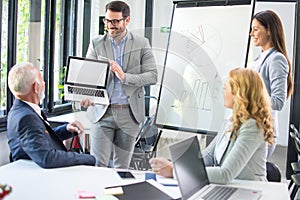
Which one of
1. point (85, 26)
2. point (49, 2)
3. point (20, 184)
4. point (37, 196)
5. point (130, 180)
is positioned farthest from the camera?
point (85, 26)

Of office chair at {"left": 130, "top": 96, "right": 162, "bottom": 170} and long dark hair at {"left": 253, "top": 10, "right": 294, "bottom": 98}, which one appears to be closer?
long dark hair at {"left": 253, "top": 10, "right": 294, "bottom": 98}

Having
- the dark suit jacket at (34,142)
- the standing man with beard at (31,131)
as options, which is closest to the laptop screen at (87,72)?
the standing man with beard at (31,131)

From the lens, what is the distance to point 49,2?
12.7ft

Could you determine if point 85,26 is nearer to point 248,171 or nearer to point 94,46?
point 94,46

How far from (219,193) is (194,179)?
128mm

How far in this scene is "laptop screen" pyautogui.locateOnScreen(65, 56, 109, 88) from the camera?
240 centimetres

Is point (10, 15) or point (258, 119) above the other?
point (10, 15)

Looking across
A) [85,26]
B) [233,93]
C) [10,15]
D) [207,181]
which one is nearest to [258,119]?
[233,93]

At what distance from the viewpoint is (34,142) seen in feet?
6.03

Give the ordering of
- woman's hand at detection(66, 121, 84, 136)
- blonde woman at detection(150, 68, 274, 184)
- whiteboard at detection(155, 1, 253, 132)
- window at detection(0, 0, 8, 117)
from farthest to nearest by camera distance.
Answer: window at detection(0, 0, 8, 117), whiteboard at detection(155, 1, 253, 132), woman's hand at detection(66, 121, 84, 136), blonde woman at detection(150, 68, 274, 184)

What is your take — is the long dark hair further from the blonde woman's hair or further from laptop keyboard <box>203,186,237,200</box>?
laptop keyboard <box>203,186,237,200</box>

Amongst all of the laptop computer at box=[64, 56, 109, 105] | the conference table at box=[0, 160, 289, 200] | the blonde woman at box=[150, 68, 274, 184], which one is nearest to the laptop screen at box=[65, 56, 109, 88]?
the laptop computer at box=[64, 56, 109, 105]

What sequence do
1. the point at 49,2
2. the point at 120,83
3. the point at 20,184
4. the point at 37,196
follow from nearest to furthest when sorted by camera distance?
the point at 37,196
the point at 20,184
the point at 120,83
the point at 49,2

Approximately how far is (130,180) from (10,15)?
2.14m
